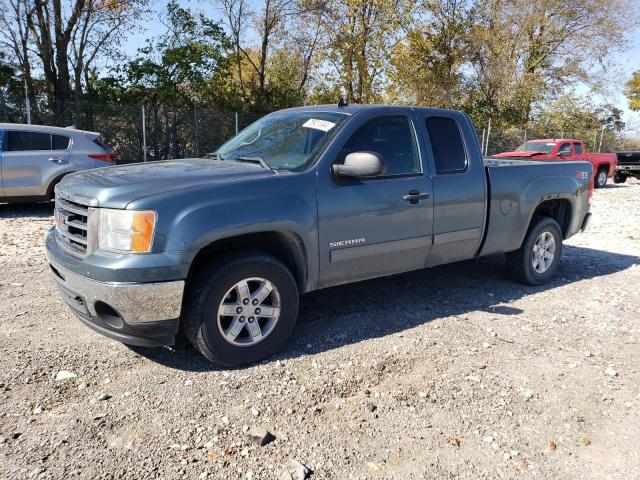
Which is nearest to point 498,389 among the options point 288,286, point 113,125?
point 288,286

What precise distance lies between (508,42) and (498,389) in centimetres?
2989

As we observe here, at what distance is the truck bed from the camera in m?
5.22

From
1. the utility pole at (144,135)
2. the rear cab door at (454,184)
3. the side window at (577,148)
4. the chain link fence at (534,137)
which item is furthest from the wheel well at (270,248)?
the chain link fence at (534,137)

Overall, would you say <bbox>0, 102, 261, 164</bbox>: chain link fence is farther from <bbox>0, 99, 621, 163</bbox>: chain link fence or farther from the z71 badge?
the z71 badge

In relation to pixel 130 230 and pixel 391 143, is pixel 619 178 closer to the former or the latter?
pixel 391 143

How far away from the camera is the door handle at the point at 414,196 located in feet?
14.5

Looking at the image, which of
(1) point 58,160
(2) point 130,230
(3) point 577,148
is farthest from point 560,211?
(3) point 577,148

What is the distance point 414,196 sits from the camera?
14.7ft

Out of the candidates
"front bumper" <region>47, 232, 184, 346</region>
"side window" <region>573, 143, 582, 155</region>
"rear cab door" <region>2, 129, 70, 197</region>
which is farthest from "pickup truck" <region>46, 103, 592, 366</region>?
"side window" <region>573, 143, 582, 155</region>

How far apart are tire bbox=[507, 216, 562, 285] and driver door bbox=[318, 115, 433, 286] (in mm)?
1604

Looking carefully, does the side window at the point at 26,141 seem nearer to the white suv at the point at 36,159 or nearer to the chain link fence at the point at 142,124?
the white suv at the point at 36,159

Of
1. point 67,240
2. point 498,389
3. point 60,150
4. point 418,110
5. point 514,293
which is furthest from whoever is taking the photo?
point 60,150

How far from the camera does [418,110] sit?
15.9 ft

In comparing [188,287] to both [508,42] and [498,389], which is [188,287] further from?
[508,42]
